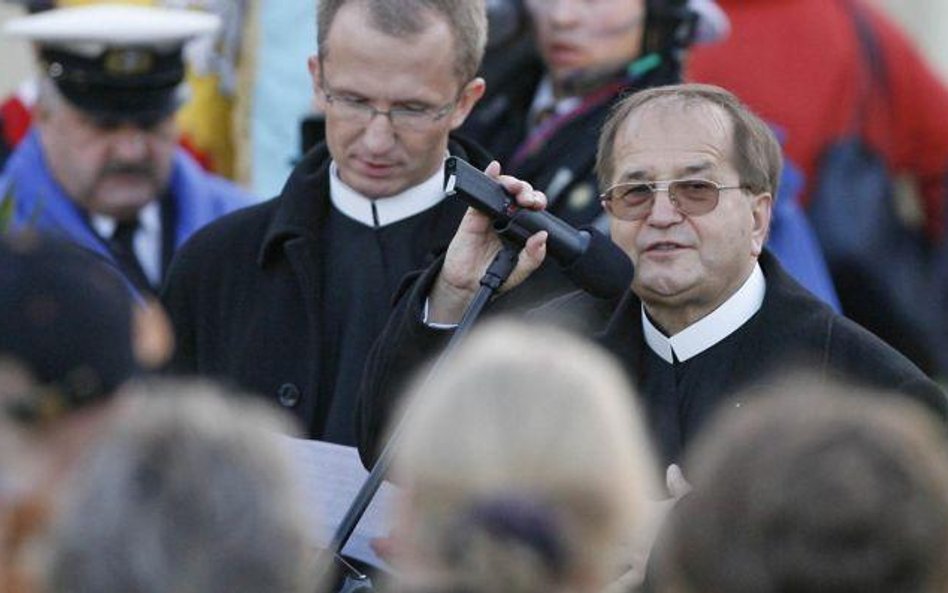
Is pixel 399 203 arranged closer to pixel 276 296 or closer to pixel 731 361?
pixel 276 296

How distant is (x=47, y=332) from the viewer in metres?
3.01

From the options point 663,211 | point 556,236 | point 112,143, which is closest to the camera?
point 556,236

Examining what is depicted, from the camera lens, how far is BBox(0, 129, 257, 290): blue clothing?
20.6ft

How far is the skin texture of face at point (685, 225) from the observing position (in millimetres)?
4523

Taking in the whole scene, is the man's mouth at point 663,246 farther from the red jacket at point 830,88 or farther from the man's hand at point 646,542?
Result: the red jacket at point 830,88

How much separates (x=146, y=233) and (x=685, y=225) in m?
2.19

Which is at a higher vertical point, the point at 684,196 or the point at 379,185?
the point at 684,196

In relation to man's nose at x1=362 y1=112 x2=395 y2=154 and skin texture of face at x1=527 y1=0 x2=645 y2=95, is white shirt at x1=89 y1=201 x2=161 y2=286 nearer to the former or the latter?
skin texture of face at x1=527 y1=0 x2=645 y2=95

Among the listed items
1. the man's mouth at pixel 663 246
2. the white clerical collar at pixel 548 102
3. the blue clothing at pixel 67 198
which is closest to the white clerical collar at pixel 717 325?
the man's mouth at pixel 663 246

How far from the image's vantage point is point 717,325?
4.51 meters

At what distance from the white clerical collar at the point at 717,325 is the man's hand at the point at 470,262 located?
0.39 metres

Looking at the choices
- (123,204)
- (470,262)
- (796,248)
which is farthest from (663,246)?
(123,204)

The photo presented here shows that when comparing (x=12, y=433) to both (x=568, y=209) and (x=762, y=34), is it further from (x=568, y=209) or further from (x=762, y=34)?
(x=762, y=34)

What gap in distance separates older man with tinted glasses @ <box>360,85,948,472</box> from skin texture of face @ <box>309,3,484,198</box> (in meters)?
0.40
